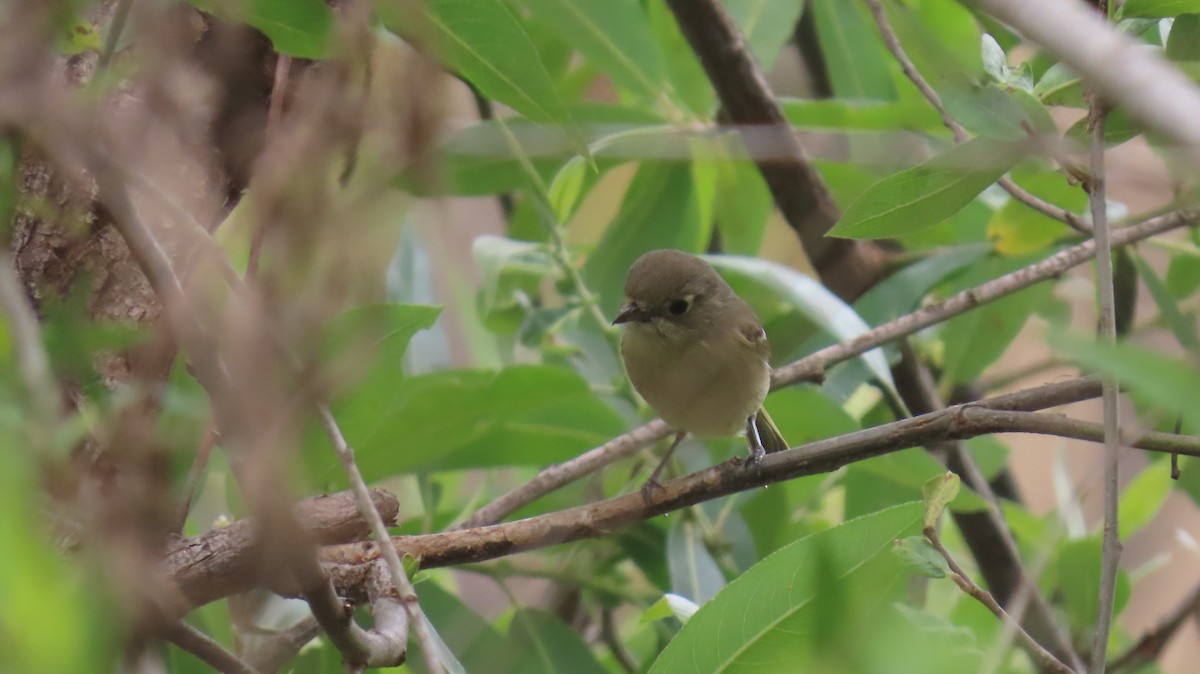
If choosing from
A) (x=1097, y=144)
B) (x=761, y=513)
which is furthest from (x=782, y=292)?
(x=1097, y=144)

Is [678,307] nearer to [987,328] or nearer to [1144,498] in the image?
[987,328]

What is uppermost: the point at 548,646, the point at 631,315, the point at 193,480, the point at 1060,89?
the point at 1060,89

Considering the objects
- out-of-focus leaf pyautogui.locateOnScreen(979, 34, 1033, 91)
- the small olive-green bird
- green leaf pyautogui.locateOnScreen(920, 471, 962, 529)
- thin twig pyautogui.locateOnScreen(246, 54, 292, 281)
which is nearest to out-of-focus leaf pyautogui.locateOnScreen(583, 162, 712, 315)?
the small olive-green bird

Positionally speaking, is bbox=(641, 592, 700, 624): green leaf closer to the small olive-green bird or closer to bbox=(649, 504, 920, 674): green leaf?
bbox=(649, 504, 920, 674): green leaf

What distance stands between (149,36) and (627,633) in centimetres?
287

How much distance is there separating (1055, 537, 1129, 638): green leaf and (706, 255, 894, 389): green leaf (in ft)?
2.36

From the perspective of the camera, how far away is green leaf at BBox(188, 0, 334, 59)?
2.04 metres

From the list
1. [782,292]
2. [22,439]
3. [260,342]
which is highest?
[260,342]

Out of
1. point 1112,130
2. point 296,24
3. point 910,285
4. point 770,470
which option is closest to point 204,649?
point 770,470

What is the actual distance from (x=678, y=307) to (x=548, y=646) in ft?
3.84

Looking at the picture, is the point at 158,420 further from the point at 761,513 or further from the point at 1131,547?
the point at 1131,547

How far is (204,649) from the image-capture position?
1408mm

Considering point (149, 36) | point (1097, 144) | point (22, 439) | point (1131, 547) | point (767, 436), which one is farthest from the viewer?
point (1131, 547)

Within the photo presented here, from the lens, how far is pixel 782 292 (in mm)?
3012
